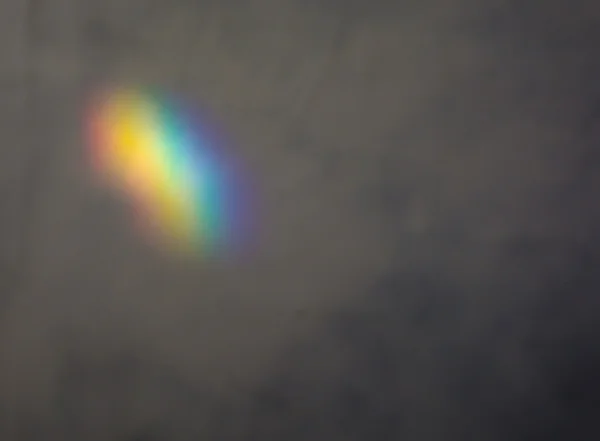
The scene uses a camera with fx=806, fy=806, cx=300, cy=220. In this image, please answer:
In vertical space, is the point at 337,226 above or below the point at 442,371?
above

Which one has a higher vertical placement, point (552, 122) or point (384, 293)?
point (552, 122)

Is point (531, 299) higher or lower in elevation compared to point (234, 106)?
lower

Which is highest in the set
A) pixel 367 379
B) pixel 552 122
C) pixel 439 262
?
pixel 552 122

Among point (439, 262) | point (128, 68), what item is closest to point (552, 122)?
point (439, 262)

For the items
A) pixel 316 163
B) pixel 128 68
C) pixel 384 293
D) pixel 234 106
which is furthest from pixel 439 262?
pixel 128 68

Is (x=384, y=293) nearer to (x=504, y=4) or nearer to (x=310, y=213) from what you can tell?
(x=310, y=213)

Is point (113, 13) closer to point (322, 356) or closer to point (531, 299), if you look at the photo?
point (322, 356)
